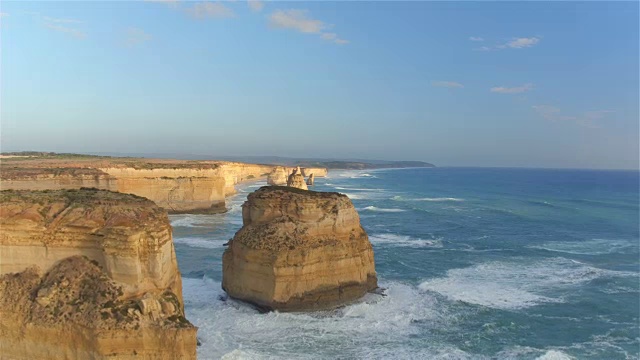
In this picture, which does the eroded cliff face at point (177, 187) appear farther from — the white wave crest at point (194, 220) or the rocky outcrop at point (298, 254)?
the rocky outcrop at point (298, 254)

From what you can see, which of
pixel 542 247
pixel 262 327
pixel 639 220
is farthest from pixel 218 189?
pixel 639 220

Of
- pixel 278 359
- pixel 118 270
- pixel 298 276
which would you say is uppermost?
pixel 118 270

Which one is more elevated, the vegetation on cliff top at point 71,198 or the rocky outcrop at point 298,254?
the vegetation on cliff top at point 71,198

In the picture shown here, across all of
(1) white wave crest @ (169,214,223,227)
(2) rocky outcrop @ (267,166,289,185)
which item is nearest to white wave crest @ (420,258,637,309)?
(1) white wave crest @ (169,214,223,227)

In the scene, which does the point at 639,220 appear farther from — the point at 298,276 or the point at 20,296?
the point at 20,296

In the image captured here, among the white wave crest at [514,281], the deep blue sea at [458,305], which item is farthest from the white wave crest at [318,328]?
the white wave crest at [514,281]

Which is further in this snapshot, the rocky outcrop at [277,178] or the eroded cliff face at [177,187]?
the rocky outcrop at [277,178]

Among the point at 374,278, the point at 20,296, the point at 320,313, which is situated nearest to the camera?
the point at 20,296
